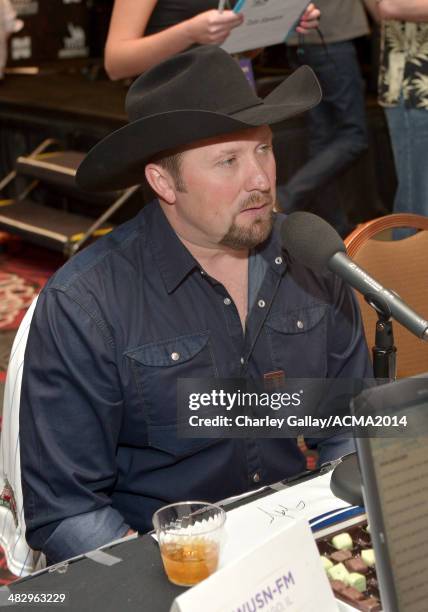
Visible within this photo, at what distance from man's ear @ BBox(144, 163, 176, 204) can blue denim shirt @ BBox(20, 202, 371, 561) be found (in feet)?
0.13

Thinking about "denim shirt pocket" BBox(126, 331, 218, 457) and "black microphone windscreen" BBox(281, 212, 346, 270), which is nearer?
"black microphone windscreen" BBox(281, 212, 346, 270)

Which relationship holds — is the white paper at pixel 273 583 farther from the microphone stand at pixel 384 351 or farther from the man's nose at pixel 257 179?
the man's nose at pixel 257 179

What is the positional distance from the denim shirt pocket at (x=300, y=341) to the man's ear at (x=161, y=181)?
30 centimetres

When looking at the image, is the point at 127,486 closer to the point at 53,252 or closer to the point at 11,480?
the point at 11,480

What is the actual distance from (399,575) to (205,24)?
2.01 metres

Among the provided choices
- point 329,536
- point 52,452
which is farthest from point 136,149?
point 329,536

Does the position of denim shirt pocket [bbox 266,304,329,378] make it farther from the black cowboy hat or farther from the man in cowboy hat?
the black cowboy hat

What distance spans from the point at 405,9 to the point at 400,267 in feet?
3.49

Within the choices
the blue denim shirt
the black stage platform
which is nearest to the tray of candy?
the blue denim shirt

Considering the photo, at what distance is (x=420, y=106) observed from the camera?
10.5 feet

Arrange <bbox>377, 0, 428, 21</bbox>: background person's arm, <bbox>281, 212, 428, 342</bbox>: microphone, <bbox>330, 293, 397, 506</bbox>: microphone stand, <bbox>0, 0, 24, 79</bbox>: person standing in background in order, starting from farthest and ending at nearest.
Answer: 1. <bbox>0, 0, 24, 79</bbox>: person standing in background
2. <bbox>377, 0, 428, 21</bbox>: background person's arm
3. <bbox>281, 212, 428, 342</bbox>: microphone
4. <bbox>330, 293, 397, 506</bbox>: microphone stand

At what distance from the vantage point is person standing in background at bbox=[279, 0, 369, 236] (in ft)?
13.7

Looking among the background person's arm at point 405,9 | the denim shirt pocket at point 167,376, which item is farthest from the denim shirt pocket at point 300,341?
the background person's arm at point 405,9

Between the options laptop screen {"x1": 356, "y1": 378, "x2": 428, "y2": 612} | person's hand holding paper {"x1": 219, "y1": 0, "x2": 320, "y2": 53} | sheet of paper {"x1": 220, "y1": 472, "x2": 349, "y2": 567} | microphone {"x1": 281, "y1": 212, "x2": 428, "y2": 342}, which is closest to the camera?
laptop screen {"x1": 356, "y1": 378, "x2": 428, "y2": 612}
